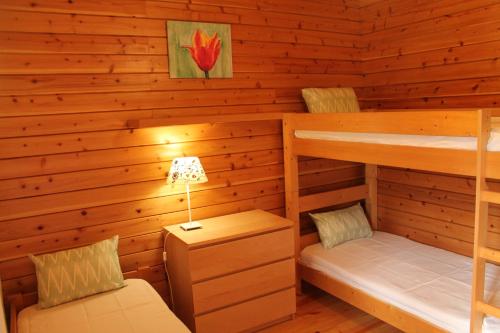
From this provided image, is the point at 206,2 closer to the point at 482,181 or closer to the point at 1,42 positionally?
the point at 1,42

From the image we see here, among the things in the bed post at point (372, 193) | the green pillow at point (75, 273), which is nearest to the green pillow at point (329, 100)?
the bed post at point (372, 193)

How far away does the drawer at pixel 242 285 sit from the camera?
258 cm

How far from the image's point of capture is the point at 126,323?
6.82ft

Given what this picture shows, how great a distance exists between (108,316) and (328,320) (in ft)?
5.16

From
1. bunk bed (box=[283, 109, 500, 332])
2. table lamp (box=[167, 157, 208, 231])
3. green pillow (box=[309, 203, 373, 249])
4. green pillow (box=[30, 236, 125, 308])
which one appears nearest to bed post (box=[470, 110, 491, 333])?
bunk bed (box=[283, 109, 500, 332])

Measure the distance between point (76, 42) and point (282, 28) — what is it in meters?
1.61

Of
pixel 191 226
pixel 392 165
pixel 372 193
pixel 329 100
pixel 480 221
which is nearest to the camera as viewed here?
pixel 480 221

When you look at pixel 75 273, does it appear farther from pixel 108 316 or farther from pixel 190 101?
pixel 190 101

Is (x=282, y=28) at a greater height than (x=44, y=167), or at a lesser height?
greater

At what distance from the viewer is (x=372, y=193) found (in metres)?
3.82

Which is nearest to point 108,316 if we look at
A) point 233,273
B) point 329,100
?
point 233,273

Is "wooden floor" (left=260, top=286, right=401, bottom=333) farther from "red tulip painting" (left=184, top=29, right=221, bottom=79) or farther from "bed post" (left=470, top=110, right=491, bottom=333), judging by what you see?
"red tulip painting" (left=184, top=29, right=221, bottom=79)

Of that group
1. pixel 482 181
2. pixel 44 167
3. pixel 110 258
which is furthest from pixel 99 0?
pixel 482 181

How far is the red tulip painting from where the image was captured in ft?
9.73
